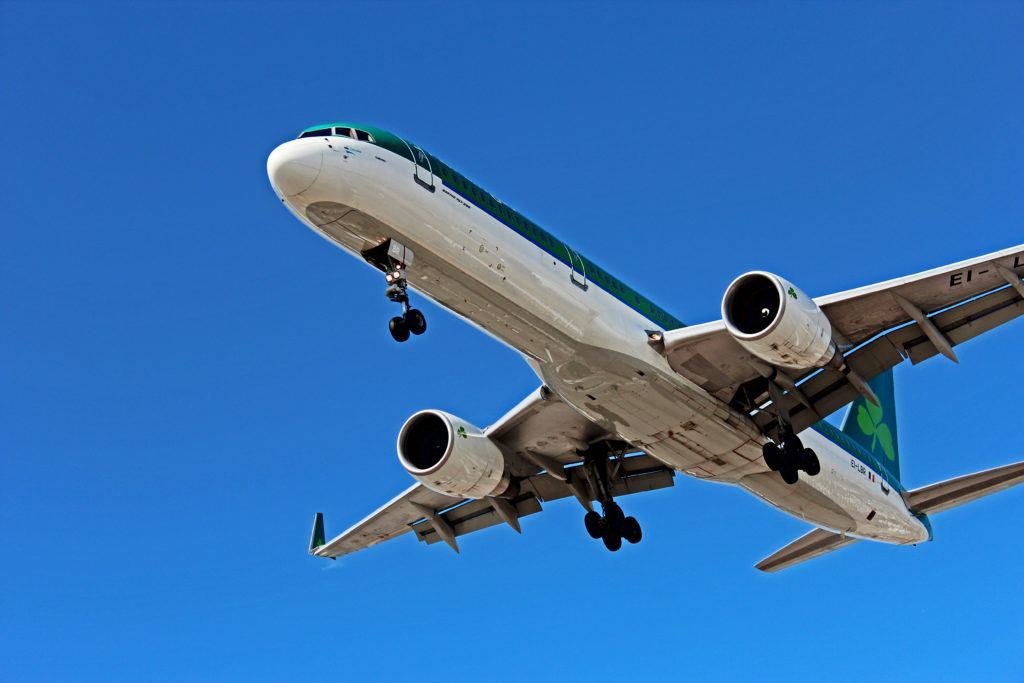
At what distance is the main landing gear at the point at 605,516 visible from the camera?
25859 millimetres

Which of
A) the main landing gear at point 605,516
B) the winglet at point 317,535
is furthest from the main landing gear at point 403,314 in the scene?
the winglet at point 317,535

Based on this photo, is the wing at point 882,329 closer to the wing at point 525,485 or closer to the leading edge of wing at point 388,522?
the wing at point 525,485

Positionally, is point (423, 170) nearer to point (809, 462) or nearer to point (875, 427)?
point (809, 462)

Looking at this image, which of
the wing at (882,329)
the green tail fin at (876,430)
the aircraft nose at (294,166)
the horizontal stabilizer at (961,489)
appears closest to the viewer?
the aircraft nose at (294,166)

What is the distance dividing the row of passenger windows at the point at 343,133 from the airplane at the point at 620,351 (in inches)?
1.4

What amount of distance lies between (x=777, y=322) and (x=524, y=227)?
4.98 meters

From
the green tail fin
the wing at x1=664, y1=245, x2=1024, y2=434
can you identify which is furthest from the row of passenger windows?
the green tail fin

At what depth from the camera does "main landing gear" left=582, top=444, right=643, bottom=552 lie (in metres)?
25.9

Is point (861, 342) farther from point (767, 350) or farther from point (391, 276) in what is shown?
point (391, 276)

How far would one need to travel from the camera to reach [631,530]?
25844 mm

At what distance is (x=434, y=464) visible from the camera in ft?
81.6

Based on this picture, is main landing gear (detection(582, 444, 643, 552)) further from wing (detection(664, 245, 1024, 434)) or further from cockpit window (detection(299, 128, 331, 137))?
cockpit window (detection(299, 128, 331, 137))

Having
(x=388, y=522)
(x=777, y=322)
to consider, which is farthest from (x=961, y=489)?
Result: (x=388, y=522)

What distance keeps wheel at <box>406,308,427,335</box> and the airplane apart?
0.06 feet
